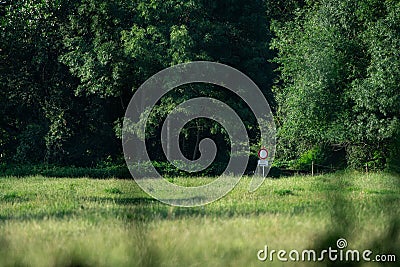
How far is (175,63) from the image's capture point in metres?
24.6

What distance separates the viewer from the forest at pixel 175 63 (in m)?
22.7

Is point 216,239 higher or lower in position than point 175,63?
lower

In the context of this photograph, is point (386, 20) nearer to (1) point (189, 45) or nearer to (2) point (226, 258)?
(1) point (189, 45)

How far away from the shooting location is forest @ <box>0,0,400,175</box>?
22656 mm

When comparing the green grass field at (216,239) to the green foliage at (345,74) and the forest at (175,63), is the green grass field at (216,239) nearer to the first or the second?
the green foliage at (345,74)

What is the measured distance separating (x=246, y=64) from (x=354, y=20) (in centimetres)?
503

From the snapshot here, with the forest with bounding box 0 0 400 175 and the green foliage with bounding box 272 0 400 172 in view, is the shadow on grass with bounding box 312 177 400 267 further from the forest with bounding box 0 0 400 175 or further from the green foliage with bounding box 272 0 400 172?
the forest with bounding box 0 0 400 175

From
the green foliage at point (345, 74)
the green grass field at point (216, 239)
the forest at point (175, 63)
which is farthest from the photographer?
the forest at point (175, 63)

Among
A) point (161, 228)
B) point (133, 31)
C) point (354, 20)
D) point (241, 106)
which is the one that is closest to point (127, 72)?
point (133, 31)

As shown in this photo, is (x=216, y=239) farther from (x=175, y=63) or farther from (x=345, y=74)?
(x=175, y=63)

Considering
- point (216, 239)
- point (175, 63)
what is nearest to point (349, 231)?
point (216, 239)

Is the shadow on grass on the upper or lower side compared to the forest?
lower

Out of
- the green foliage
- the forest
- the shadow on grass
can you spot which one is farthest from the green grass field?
the forest

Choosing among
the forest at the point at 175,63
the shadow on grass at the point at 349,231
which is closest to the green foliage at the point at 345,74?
the forest at the point at 175,63
